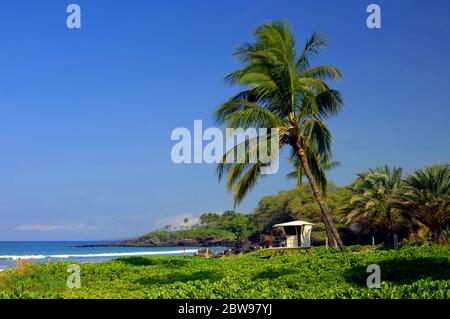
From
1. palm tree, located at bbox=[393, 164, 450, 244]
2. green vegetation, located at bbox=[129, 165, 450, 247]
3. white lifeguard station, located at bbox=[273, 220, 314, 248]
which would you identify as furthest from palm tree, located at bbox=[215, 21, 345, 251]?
white lifeguard station, located at bbox=[273, 220, 314, 248]

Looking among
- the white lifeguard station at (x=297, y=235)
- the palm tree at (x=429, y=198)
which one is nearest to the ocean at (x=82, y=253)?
the white lifeguard station at (x=297, y=235)

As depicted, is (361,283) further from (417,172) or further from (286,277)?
(417,172)

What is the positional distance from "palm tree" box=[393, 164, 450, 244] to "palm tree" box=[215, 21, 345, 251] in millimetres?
8421

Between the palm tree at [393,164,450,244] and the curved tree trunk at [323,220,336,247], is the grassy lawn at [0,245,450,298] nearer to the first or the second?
the palm tree at [393,164,450,244]

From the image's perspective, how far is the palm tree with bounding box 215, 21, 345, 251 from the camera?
19.2 m

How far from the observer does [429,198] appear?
87.1 ft

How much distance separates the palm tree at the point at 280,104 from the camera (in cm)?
1916

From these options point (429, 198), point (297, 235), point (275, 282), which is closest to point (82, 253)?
point (297, 235)

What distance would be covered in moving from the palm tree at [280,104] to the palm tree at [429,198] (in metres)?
8.42

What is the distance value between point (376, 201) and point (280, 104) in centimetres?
2025

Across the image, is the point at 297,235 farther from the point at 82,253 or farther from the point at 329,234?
the point at 82,253
